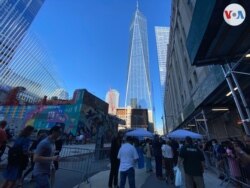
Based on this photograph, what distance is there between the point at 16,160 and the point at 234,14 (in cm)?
690

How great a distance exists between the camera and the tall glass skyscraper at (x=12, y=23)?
261 ft

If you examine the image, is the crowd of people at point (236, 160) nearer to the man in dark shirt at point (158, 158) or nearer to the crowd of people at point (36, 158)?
the man in dark shirt at point (158, 158)

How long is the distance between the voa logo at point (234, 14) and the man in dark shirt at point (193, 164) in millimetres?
3637

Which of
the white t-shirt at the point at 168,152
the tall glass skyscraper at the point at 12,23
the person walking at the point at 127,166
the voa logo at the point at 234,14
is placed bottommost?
the person walking at the point at 127,166

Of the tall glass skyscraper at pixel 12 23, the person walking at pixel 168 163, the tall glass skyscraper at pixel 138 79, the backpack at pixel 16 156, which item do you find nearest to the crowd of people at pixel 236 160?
the person walking at pixel 168 163

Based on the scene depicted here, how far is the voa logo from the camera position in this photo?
4.05 meters

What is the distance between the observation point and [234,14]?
4.12m

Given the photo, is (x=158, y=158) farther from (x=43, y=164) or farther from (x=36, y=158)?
(x=36, y=158)

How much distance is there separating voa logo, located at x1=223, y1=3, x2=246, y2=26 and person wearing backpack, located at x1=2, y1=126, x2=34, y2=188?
6353 mm

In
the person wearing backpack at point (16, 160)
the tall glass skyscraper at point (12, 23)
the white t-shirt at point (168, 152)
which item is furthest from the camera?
the tall glass skyscraper at point (12, 23)

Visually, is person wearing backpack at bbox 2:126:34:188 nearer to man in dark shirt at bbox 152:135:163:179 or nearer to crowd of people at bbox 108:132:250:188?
crowd of people at bbox 108:132:250:188

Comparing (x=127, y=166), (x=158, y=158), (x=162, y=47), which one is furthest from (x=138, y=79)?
(x=127, y=166)

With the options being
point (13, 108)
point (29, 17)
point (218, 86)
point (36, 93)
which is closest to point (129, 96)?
point (36, 93)

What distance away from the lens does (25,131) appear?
14.5 ft
